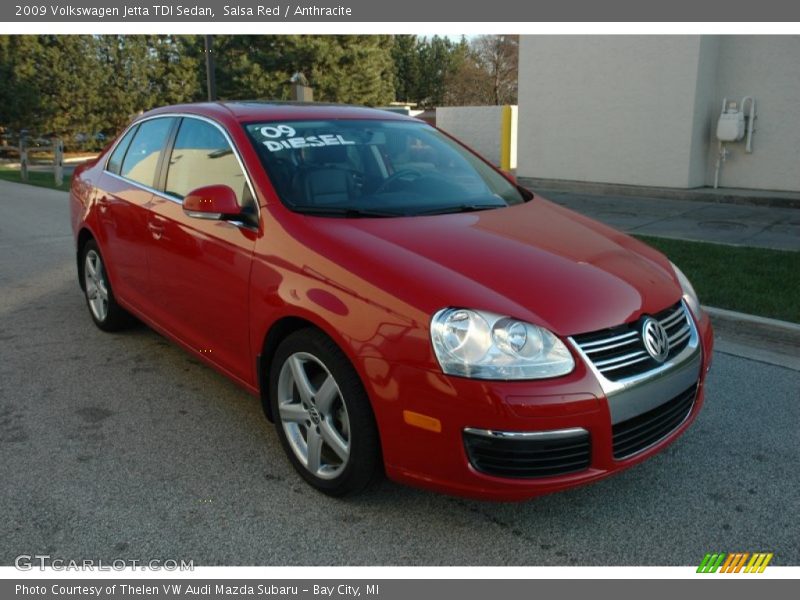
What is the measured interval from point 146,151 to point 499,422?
3.20 metres

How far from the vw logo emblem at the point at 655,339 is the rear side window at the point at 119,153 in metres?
3.73

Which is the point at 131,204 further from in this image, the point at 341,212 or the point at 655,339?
the point at 655,339

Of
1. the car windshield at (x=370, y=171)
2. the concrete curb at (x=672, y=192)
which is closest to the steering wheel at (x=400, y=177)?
the car windshield at (x=370, y=171)

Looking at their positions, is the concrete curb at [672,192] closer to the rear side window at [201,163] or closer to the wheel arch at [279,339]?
the rear side window at [201,163]

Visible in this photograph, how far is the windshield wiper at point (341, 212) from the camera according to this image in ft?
10.9

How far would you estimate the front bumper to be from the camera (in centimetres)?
252

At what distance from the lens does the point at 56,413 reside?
3969mm

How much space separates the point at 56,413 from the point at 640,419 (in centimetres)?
305

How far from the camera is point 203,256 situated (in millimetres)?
3648

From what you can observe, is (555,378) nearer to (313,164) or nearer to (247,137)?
(313,164)

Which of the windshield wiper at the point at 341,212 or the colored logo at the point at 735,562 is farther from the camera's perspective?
the windshield wiper at the point at 341,212

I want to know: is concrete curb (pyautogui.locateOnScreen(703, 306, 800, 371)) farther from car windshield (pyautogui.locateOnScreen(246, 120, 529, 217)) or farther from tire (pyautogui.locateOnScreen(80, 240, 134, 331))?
tire (pyautogui.locateOnScreen(80, 240, 134, 331))

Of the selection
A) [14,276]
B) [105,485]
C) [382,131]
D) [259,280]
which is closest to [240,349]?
[259,280]

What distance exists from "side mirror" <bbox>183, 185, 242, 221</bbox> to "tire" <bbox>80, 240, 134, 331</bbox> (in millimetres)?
1920
